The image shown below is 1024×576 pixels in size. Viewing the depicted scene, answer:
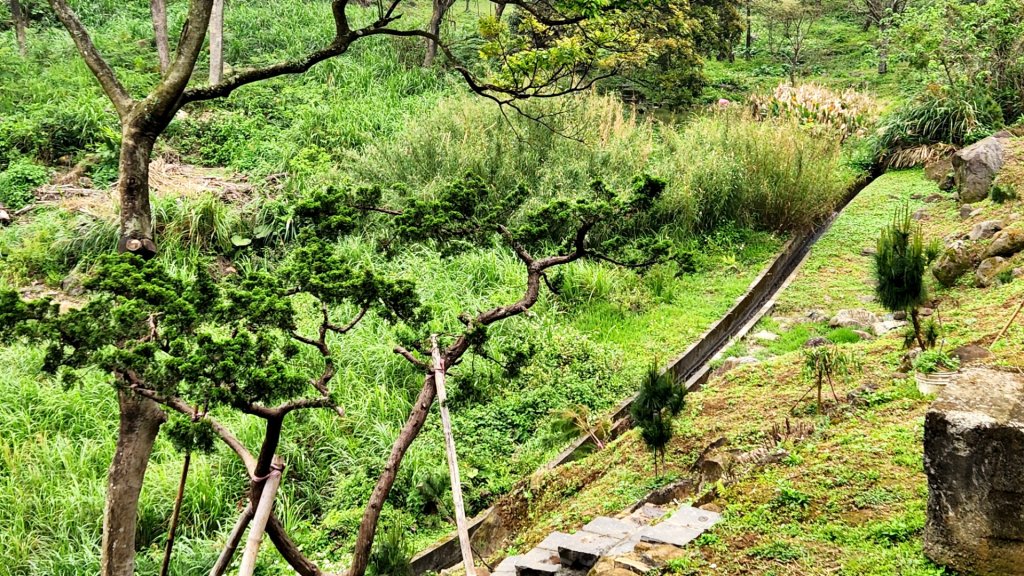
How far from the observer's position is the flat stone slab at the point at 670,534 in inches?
144

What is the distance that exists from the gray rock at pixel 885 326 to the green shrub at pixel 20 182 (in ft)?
Result: 35.5

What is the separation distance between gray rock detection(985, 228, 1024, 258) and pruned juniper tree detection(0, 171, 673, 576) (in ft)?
17.1

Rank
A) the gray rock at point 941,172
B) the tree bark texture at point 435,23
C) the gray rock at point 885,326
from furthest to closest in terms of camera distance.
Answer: the tree bark texture at point 435,23 → the gray rock at point 941,172 → the gray rock at point 885,326

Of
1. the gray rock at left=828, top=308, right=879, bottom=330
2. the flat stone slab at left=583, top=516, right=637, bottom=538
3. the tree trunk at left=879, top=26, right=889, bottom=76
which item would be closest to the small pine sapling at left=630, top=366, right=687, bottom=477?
the flat stone slab at left=583, top=516, right=637, bottom=538

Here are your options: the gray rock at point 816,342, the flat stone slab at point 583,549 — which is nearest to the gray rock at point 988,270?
the gray rock at point 816,342

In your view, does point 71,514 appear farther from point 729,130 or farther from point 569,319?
point 729,130

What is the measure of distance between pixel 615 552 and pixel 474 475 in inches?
96.5

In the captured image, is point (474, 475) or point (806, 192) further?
point (806, 192)

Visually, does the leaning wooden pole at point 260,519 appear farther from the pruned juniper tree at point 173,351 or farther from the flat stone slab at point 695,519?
the flat stone slab at point 695,519

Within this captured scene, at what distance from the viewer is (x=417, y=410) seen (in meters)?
3.65

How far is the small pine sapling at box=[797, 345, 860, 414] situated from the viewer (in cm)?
532

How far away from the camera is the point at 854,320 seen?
303 inches

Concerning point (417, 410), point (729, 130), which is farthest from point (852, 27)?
point (417, 410)

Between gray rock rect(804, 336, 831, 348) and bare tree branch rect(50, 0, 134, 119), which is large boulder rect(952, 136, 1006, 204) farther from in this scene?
bare tree branch rect(50, 0, 134, 119)
